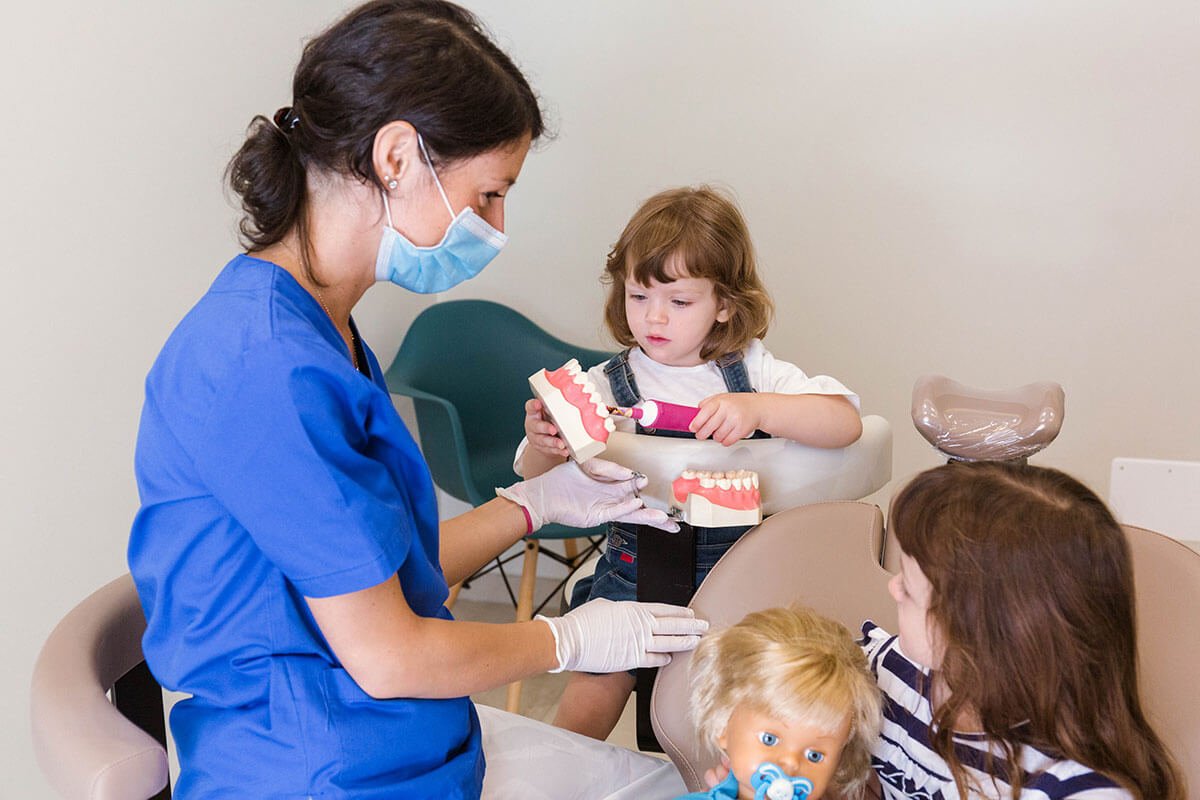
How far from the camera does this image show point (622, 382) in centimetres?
175

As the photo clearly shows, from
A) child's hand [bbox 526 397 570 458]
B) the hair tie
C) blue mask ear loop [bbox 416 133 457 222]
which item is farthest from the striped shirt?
the hair tie

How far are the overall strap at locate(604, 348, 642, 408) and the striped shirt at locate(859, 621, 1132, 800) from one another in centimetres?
71

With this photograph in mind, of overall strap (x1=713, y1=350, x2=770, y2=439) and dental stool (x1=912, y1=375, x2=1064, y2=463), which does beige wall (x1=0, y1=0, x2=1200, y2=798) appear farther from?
dental stool (x1=912, y1=375, x2=1064, y2=463)

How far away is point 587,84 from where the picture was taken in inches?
107

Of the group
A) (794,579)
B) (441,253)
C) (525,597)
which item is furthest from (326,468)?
(525,597)

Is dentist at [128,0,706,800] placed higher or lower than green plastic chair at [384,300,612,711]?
higher

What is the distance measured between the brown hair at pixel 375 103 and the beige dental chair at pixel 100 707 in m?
0.43

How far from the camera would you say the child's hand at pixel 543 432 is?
1.47 metres

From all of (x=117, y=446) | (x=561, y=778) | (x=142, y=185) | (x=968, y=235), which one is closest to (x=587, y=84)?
(x=968, y=235)

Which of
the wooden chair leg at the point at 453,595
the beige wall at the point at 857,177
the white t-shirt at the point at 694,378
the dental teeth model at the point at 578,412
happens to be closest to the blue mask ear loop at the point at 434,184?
the dental teeth model at the point at 578,412

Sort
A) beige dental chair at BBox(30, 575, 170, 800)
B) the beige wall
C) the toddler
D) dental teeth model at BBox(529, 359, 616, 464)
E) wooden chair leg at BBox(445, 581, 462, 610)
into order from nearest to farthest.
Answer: beige dental chair at BBox(30, 575, 170, 800) < dental teeth model at BBox(529, 359, 616, 464) < the toddler < the beige wall < wooden chair leg at BBox(445, 581, 462, 610)

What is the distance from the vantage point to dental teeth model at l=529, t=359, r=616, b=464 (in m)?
1.29

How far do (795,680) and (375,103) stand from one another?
2.20 ft

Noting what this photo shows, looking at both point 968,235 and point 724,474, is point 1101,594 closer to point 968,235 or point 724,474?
point 724,474
